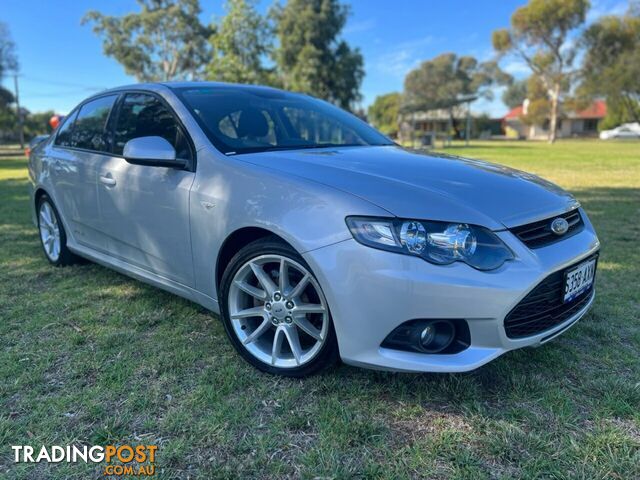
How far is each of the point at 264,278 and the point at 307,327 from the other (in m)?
0.33

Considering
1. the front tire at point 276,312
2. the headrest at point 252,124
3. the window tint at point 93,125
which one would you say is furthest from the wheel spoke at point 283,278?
the window tint at point 93,125

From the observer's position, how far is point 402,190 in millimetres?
2152

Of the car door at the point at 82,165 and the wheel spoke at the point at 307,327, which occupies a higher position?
the car door at the point at 82,165

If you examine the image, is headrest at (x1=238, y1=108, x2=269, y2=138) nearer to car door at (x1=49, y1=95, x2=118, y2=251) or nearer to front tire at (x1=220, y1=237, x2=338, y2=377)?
front tire at (x1=220, y1=237, x2=338, y2=377)

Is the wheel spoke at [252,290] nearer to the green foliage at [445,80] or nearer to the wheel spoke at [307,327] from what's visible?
the wheel spoke at [307,327]

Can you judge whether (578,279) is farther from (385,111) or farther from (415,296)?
(385,111)

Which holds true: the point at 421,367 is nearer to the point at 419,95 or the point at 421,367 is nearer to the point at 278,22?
the point at 278,22

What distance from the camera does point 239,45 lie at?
2877cm

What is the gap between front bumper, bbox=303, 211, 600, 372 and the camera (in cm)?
195

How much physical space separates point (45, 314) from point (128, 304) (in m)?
0.52

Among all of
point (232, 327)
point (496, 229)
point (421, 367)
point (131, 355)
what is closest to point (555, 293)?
point (496, 229)

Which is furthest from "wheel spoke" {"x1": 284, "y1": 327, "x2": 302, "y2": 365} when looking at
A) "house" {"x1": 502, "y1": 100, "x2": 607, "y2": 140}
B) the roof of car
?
"house" {"x1": 502, "y1": 100, "x2": 607, "y2": 140}

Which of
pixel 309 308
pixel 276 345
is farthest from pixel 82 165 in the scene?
pixel 309 308

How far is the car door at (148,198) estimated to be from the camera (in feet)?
9.08
